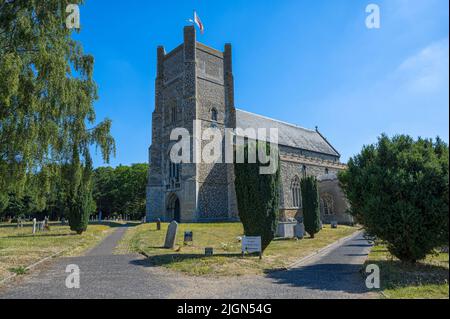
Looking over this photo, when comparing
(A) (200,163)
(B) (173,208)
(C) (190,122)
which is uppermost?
(C) (190,122)

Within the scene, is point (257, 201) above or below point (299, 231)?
above

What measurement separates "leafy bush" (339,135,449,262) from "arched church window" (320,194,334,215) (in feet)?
85.5

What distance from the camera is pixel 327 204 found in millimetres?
34875

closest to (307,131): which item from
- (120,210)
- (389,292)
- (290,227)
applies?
(290,227)

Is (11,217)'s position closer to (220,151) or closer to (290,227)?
(220,151)

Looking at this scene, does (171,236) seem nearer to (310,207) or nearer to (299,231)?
(299,231)

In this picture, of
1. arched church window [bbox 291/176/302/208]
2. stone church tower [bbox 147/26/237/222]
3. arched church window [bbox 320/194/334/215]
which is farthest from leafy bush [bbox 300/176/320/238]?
arched church window [bbox 320/194/334/215]

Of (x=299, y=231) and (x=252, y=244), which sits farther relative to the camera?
(x=299, y=231)

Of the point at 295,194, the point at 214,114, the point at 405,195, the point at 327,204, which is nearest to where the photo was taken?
the point at 405,195

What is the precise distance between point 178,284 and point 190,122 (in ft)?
81.6

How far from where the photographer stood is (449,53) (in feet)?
12.0

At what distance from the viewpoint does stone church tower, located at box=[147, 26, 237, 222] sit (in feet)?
99.8

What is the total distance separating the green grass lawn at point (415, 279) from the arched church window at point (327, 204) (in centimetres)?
2483

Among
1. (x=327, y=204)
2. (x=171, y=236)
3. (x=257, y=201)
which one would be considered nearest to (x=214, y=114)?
(x=327, y=204)
